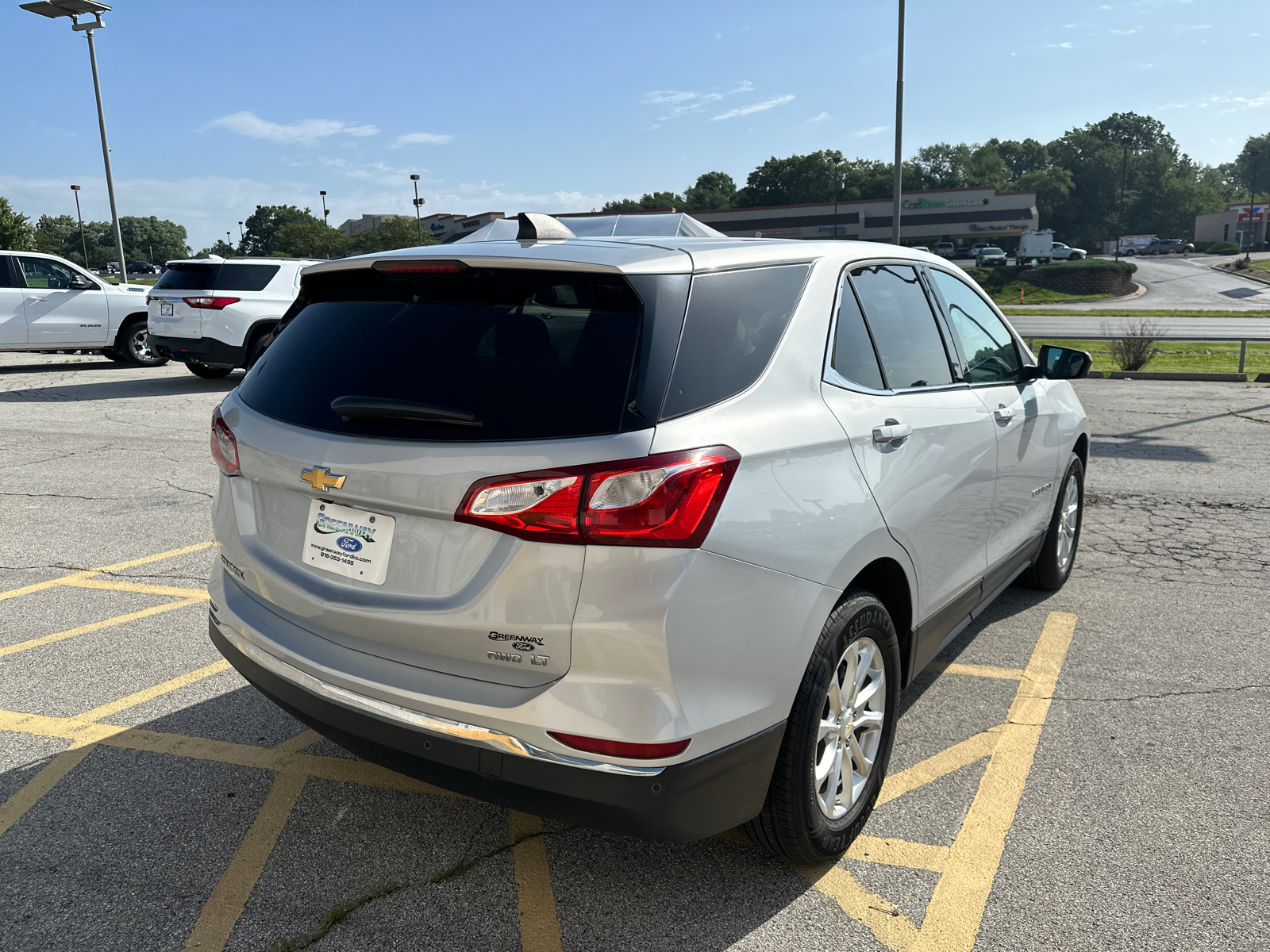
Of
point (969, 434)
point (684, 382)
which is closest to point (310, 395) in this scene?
point (684, 382)

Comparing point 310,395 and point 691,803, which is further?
point 310,395

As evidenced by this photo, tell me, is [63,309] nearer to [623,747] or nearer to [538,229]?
[538,229]

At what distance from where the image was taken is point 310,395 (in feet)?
8.54

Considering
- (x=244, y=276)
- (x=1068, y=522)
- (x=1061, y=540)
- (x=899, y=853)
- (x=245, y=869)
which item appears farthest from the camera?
(x=244, y=276)

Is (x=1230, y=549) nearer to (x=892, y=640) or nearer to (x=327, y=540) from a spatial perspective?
(x=892, y=640)

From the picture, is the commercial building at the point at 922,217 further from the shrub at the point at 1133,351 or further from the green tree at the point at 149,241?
the green tree at the point at 149,241

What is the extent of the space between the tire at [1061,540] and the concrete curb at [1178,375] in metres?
12.6

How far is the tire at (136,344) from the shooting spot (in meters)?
16.5

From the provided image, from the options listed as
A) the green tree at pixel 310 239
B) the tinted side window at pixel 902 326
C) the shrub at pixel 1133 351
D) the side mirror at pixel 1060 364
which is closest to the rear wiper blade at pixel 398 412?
the tinted side window at pixel 902 326

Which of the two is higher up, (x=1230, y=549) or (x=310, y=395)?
(x=310, y=395)

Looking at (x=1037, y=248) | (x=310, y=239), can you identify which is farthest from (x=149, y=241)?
(x=1037, y=248)

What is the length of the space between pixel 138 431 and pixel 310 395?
29.2 feet

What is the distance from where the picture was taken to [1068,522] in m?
5.22

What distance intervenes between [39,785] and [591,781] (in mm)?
2187
